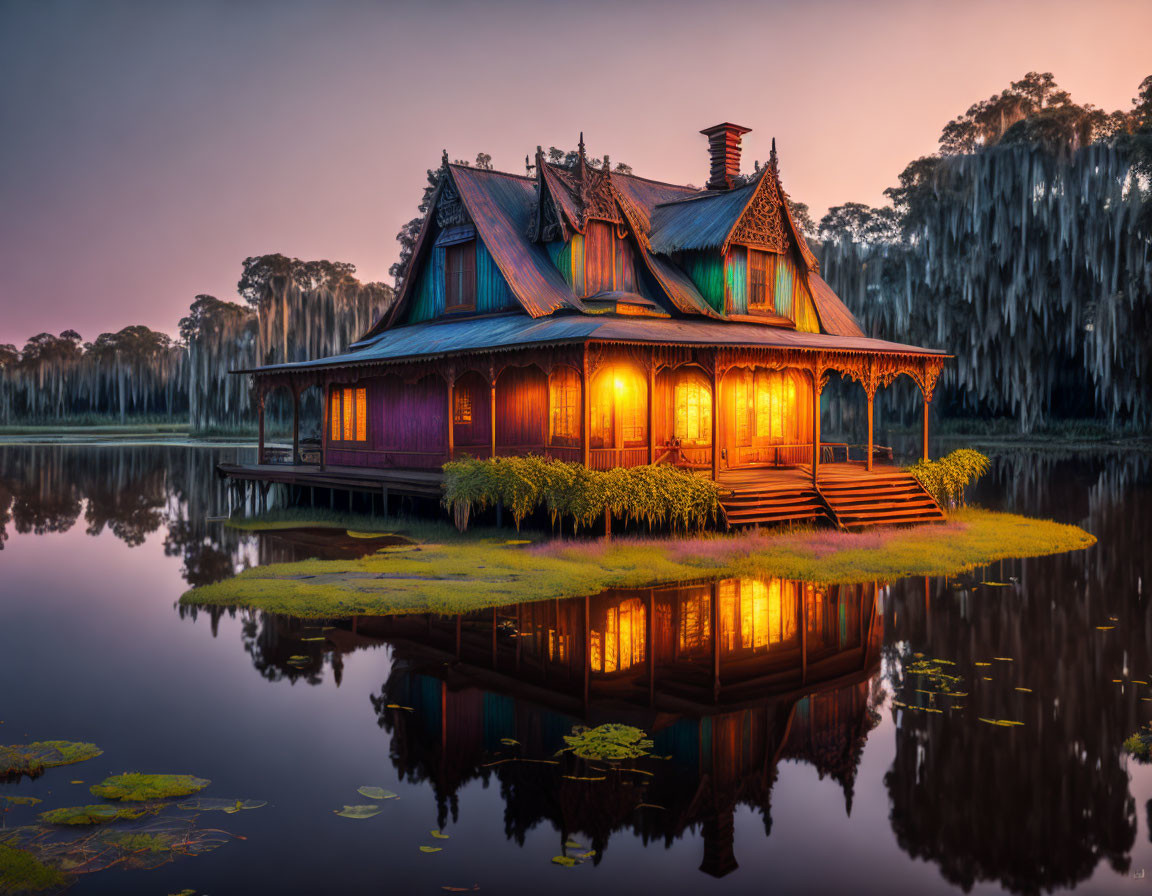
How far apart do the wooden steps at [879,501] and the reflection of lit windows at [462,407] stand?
983cm

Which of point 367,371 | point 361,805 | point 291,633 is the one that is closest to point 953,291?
point 367,371

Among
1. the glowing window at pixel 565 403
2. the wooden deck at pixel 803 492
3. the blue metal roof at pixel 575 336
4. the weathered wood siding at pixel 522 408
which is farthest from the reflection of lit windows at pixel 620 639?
the weathered wood siding at pixel 522 408

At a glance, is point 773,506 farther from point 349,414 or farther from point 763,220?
point 349,414

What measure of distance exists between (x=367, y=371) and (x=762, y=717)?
22228 mm

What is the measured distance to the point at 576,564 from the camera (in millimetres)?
17734

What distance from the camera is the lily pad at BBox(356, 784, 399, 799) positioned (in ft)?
24.1

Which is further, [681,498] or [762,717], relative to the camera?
[681,498]

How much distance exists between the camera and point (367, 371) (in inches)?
1153

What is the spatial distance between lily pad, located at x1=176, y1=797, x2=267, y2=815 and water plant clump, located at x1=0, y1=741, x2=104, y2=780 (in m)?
1.49

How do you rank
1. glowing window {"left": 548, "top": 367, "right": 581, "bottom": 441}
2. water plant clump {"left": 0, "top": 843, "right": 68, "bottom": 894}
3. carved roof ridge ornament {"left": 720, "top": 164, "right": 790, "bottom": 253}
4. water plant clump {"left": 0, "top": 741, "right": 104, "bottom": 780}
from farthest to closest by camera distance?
carved roof ridge ornament {"left": 720, "top": 164, "right": 790, "bottom": 253} < glowing window {"left": 548, "top": 367, "right": 581, "bottom": 441} < water plant clump {"left": 0, "top": 741, "right": 104, "bottom": 780} < water plant clump {"left": 0, "top": 843, "right": 68, "bottom": 894}

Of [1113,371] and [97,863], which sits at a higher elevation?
[1113,371]

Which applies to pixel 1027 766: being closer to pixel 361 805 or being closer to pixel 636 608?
pixel 361 805

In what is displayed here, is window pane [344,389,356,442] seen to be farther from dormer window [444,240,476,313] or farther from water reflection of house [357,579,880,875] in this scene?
water reflection of house [357,579,880,875]

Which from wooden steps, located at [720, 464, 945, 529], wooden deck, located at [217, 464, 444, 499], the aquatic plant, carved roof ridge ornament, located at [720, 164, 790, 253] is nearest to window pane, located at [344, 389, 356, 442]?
wooden deck, located at [217, 464, 444, 499]
